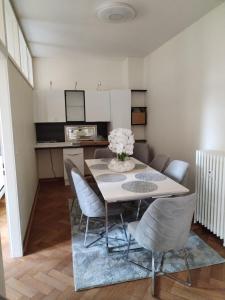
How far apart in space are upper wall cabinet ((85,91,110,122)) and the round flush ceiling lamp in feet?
6.21

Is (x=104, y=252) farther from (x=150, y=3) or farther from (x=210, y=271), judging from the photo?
(x=150, y=3)

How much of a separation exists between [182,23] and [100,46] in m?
1.48

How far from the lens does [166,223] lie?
156cm

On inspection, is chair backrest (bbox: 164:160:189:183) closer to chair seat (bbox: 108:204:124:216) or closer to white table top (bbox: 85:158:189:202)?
white table top (bbox: 85:158:189:202)

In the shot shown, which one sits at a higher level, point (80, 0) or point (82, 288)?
point (80, 0)

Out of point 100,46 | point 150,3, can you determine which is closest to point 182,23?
point 150,3

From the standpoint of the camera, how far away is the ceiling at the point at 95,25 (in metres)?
2.45

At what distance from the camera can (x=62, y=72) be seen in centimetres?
467

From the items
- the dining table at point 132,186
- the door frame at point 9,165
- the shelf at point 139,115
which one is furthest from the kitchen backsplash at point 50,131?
the door frame at point 9,165

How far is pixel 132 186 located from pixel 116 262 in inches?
29.0

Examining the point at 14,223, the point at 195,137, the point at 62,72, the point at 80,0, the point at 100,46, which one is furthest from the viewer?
the point at 62,72

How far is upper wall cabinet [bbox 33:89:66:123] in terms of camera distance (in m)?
4.37

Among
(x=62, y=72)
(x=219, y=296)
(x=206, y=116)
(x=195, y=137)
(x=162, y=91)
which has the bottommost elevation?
(x=219, y=296)

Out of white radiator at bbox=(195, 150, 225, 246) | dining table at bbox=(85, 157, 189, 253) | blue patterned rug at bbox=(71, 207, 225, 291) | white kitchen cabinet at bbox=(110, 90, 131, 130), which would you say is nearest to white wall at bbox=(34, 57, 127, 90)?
white kitchen cabinet at bbox=(110, 90, 131, 130)
